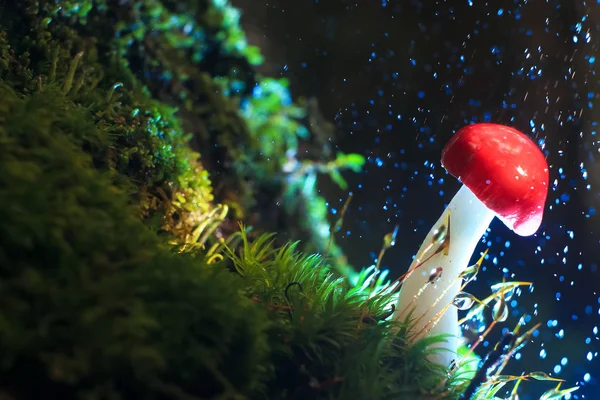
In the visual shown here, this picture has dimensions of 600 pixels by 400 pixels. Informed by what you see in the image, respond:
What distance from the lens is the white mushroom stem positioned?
1.15 m

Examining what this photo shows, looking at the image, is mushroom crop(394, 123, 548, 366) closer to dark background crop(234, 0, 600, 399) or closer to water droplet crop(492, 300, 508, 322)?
water droplet crop(492, 300, 508, 322)

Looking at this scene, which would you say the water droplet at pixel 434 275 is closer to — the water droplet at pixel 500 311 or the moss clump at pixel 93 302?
the water droplet at pixel 500 311

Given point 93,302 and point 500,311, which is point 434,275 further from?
point 93,302

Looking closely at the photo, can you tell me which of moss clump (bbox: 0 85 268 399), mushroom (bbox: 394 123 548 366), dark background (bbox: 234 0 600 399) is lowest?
moss clump (bbox: 0 85 268 399)

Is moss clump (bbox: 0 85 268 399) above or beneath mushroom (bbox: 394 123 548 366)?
beneath

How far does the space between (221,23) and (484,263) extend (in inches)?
56.6

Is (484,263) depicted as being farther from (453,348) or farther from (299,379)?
(299,379)

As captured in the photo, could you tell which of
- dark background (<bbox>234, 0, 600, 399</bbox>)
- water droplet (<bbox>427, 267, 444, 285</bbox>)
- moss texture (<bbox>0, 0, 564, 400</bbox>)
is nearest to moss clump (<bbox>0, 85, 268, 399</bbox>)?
moss texture (<bbox>0, 0, 564, 400</bbox>)

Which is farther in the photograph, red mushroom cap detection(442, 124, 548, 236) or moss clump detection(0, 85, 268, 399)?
red mushroom cap detection(442, 124, 548, 236)

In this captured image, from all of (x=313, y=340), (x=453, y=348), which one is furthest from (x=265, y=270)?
(x=453, y=348)

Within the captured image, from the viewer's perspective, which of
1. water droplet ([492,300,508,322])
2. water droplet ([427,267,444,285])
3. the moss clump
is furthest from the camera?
water droplet ([427,267,444,285])

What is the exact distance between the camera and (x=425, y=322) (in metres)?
1.14

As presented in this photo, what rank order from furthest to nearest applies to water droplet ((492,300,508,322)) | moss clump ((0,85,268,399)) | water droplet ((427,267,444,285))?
water droplet ((427,267,444,285))
water droplet ((492,300,508,322))
moss clump ((0,85,268,399))

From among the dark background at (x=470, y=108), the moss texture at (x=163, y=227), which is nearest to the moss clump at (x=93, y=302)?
the moss texture at (x=163, y=227)
